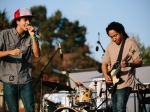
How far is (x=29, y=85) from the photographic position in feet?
16.8

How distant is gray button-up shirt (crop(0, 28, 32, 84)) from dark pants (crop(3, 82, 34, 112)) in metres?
0.07

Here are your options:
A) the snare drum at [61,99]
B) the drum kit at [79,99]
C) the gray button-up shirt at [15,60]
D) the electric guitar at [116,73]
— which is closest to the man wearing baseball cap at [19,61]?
the gray button-up shirt at [15,60]

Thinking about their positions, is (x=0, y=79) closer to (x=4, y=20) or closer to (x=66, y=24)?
(x=4, y=20)

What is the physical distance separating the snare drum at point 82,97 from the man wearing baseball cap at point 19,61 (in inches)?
147

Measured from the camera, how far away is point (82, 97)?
8.80 m

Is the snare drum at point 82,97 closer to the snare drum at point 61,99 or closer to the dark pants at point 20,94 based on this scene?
the snare drum at point 61,99

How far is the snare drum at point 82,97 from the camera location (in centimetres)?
878

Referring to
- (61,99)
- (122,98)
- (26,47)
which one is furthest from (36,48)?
(61,99)

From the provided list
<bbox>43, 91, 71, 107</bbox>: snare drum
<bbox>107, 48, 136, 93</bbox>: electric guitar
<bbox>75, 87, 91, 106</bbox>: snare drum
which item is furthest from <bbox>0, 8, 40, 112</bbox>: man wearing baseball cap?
<bbox>43, 91, 71, 107</bbox>: snare drum

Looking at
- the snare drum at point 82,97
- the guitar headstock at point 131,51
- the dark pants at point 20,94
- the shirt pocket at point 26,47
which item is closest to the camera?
the dark pants at point 20,94

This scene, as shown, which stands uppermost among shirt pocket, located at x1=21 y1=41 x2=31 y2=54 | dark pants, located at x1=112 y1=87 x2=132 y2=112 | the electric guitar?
shirt pocket, located at x1=21 y1=41 x2=31 y2=54

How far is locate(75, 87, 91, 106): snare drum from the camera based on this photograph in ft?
28.8

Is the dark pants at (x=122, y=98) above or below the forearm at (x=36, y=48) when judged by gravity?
below

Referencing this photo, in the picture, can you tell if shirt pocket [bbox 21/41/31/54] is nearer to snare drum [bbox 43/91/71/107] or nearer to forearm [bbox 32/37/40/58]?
forearm [bbox 32/37/40/58]
